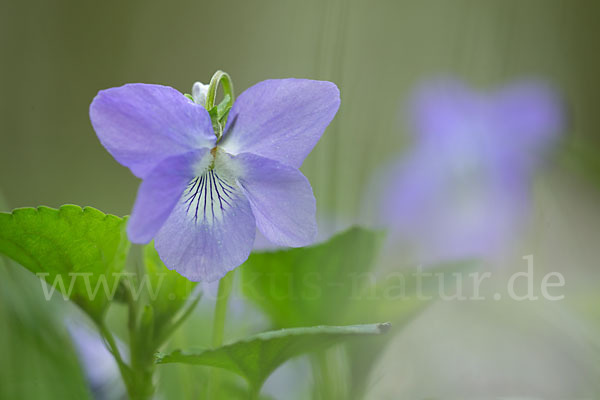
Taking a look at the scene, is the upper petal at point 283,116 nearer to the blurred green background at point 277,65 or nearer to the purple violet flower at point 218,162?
the purple violet flower at point 218,162

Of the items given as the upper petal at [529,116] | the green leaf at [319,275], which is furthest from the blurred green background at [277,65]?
the green leaf at [319,275]

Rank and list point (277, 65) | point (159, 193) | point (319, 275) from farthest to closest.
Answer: point (277, 65), point (319, 275), point (159, 193)

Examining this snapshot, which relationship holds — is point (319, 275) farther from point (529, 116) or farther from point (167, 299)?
point (529, 116)

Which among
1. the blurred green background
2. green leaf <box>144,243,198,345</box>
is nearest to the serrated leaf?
green leaf <box>144,243,198,345</box>

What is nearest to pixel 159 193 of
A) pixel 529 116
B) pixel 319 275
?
pixel 319 275

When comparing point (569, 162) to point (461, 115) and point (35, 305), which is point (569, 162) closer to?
point (461, 115)

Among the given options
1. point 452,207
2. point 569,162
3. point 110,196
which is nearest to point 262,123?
point 569,162
